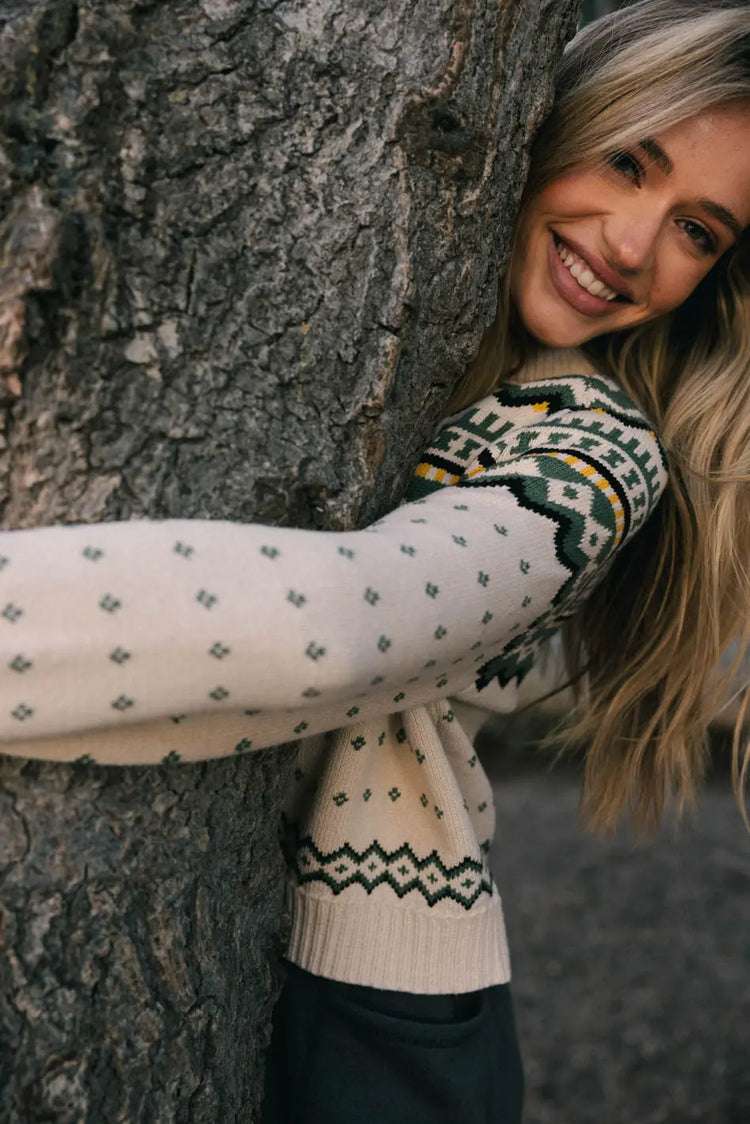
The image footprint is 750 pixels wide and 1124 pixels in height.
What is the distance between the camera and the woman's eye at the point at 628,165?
5.49 feet

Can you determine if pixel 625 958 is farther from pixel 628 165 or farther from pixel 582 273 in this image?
pixel 628 165

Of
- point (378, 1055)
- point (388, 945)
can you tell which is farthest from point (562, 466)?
point (378, 1055)

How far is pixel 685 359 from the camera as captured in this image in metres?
2.00

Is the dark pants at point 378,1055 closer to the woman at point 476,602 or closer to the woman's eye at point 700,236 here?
the woman at point 476,602

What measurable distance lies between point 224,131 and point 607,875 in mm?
3487

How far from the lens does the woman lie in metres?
1.05

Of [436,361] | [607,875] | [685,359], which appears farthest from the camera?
[607,875]

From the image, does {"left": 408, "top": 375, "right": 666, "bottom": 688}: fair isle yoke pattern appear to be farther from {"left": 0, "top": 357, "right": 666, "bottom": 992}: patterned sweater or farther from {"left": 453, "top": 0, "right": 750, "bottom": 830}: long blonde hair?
{"left": 453, "top": 0, "right": 750, "bottom": 830}: long blonde hair

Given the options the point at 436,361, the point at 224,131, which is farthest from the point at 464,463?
the point at 224,131

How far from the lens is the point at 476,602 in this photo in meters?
1.21

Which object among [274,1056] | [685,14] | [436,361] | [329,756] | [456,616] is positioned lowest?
[274,1056]

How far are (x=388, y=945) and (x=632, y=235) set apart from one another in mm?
1104

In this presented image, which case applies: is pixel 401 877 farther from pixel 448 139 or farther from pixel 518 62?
pixel 518 62

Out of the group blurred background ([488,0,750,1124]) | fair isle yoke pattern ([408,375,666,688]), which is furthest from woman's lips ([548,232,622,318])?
blurred background ([488,0,750,1124])
